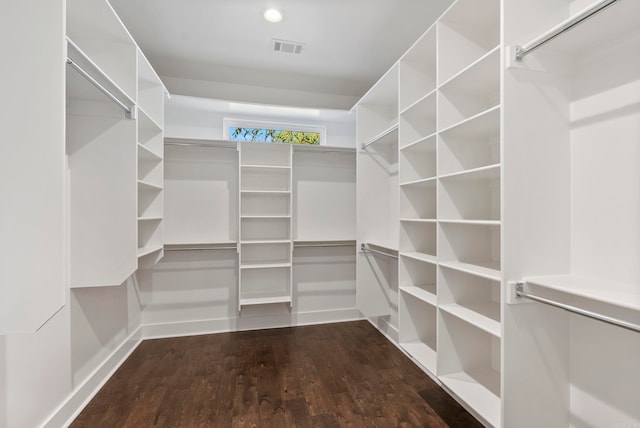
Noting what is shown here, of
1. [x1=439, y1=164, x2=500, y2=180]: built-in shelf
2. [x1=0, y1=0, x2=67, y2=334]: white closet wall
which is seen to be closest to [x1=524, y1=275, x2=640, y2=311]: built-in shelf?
[x1=439, y1=164, x2=500, y2=180]: built-in shelf

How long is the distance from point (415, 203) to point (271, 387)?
1.83 meters

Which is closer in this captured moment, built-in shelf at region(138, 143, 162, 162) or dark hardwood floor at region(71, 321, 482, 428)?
dark hardwood floor at region(71, 321, 482, 428)

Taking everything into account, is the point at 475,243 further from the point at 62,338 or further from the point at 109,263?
the point at 62,338

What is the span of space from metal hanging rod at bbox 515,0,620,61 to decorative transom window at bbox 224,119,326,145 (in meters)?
2.55

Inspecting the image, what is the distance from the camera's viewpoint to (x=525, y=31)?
1.41 meters

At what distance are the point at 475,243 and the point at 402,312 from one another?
85cm

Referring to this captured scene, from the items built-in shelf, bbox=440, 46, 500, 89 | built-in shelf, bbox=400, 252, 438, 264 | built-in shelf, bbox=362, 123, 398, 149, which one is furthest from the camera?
built-in shelf, bbox=362, 123, 398, 149

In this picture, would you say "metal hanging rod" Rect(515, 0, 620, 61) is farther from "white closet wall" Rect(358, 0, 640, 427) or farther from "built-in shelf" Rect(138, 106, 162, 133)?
"built-in shelf" Rect(138, 106, 162, 133)

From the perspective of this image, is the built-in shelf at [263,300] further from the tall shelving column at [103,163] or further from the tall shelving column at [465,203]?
the tall shelving column at [465,203]

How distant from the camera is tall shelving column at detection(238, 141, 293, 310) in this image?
3326 millimetres

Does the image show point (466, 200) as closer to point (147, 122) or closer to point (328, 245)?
point (328, 245)

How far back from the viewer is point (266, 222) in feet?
11.3

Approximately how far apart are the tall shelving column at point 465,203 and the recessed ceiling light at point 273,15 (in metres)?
1.24

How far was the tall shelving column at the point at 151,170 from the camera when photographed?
2688mm
